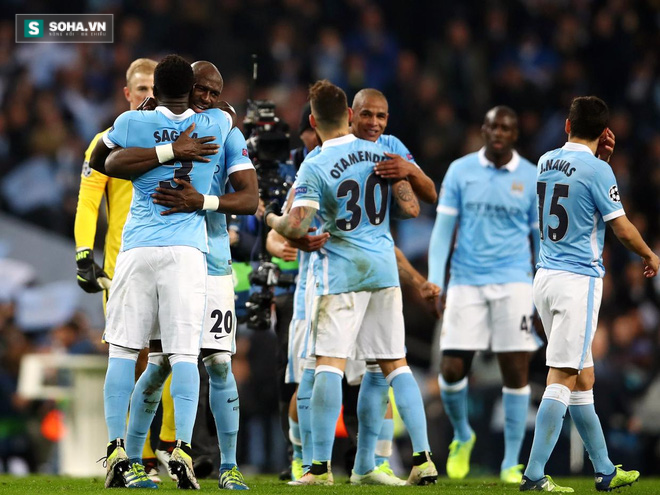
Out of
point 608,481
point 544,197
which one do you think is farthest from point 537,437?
point 544,197

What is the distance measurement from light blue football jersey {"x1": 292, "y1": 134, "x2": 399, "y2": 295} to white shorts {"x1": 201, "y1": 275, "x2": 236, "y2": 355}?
62cm

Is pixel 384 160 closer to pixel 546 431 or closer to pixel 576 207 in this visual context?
pixel 576 207

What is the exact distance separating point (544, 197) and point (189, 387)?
2328 millimetres

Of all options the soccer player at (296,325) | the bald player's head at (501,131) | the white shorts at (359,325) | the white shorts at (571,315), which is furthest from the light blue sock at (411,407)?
the bald player's head at (501,131)

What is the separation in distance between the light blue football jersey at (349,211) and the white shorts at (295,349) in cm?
99

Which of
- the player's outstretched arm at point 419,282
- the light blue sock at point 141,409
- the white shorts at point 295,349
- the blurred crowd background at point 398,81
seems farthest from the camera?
the blurred crowd background at point 398,81

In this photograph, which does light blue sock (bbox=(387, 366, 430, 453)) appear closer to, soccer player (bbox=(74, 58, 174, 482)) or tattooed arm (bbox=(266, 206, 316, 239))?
tattooed arm (bbox=(266, 206, 316, 239))

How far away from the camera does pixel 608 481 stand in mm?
6742

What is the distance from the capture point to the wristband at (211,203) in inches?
252

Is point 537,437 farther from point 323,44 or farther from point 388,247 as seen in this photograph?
point 323,44

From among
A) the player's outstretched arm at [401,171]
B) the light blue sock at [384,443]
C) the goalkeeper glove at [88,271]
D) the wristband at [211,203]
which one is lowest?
the light blue sock at [384,443]

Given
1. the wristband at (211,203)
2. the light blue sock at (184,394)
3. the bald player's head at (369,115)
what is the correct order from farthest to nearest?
the bald player's head at (369,115)
the wristband at (211,203)
the light blue sock at (184,394)

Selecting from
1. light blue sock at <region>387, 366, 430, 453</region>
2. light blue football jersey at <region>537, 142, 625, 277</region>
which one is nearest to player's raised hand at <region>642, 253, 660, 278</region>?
light blue football jersey at <region>537, 142, 625, 277</region>

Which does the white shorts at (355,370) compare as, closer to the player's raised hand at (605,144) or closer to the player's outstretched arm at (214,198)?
the player's outstretched arm at (214,198)
